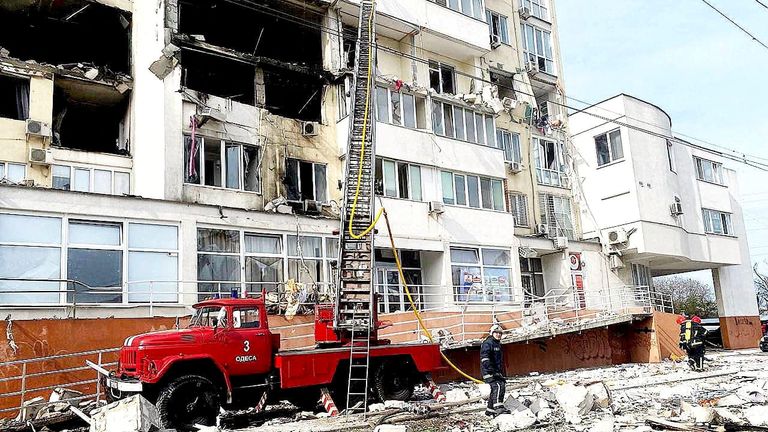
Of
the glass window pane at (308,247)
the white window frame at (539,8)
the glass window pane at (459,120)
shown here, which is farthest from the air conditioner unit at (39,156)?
the white window frame at (539,8)

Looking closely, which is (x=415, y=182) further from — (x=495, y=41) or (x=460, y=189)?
(x=495, y=41)

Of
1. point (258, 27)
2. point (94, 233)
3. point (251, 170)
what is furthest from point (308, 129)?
point (94, 233)

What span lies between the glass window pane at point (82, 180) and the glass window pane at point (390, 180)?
998 cm

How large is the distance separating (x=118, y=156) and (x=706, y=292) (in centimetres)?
8621

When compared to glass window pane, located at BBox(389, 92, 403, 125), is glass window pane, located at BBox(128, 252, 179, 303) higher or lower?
lower

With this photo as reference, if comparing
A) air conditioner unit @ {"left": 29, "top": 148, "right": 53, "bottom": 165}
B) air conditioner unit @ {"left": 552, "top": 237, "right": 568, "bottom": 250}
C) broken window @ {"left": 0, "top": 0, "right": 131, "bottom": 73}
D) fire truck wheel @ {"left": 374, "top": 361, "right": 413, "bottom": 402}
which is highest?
broken window @ {"left": 0, "top": 0, "right": 131, "bottom": 73}

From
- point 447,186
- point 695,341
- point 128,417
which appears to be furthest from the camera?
point 447,186

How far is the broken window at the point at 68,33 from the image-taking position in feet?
70.8

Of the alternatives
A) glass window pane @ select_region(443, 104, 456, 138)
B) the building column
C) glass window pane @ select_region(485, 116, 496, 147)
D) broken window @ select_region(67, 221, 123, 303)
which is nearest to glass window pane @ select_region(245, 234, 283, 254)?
broken window @ select_region(67, 221, 123, 303)

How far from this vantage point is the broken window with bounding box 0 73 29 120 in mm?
20031

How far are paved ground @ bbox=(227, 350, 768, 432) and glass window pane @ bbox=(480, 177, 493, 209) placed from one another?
11023mm

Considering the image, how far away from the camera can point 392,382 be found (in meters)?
15.3

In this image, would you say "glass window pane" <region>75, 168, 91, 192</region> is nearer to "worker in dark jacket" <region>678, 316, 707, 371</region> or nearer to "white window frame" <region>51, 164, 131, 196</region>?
"white window frame" <region>51, 164, 131, 196</region>

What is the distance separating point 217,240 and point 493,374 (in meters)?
10.1
